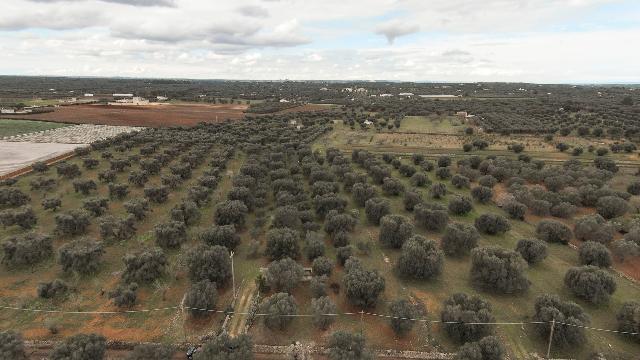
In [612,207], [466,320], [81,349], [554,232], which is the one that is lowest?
[466,320]

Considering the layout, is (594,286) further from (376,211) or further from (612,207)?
(376,211)

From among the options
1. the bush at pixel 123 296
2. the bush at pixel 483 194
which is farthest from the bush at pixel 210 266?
the bush at pixel 483 194

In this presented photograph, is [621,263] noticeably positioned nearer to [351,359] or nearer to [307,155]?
[351,359]

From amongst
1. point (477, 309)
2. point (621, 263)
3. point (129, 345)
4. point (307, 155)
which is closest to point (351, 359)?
point (477, 309)

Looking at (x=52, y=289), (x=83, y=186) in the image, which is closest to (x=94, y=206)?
(x=83, y=186)

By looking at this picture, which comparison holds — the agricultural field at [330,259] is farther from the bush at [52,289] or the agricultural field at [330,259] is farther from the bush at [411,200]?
the bush at [411,200]

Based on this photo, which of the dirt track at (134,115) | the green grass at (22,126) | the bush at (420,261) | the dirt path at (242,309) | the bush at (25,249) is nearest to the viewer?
the dirt path at (242,309)
